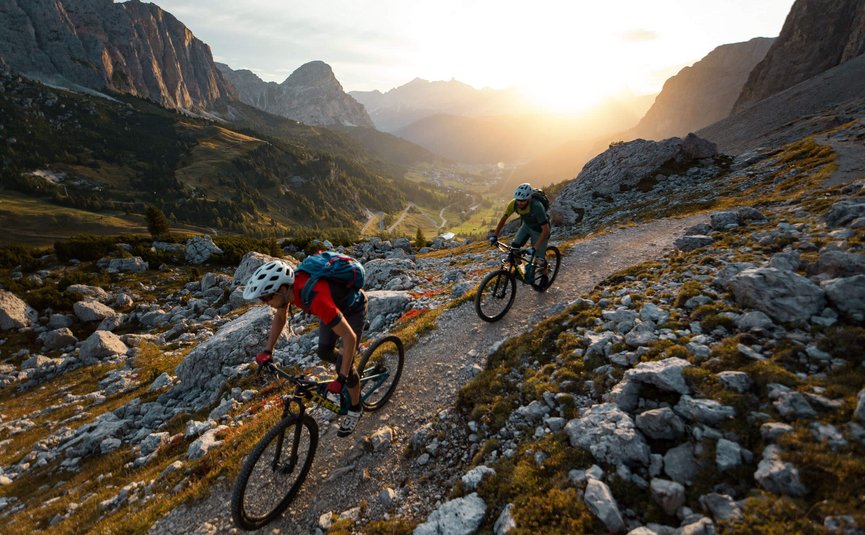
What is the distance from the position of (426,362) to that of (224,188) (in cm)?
20841

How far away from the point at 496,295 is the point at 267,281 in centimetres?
913

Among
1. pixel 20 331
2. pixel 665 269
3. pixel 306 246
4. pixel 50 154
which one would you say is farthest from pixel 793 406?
pixel 50 154

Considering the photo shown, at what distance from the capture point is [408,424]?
9570 mm

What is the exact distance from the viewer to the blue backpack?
722cm

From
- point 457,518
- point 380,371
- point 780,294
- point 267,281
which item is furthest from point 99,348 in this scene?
point 780,294

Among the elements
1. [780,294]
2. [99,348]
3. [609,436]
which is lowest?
[99,348]

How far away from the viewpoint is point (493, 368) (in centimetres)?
1066

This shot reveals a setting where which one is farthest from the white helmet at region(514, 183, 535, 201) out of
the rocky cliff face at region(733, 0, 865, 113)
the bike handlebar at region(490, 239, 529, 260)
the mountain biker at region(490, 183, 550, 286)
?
the rocky cliff face at region(733, 0, 865, 113)

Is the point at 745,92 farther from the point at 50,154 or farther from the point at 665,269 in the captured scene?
the point at 50,154

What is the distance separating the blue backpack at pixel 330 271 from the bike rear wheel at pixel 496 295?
6.54 metres

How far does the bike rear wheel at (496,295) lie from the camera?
545 inches

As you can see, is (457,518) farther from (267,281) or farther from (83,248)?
(83,248)

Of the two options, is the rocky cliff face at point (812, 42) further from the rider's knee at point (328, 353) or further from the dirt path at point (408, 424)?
the rider's knee at point (328, 353)

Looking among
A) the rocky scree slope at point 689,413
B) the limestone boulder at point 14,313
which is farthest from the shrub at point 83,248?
the rocky scree slope at point 689,413
